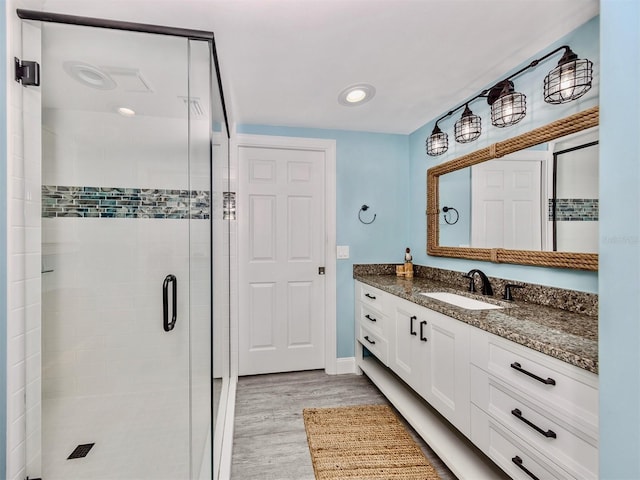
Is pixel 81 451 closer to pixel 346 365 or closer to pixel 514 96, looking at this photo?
pixel 346 365

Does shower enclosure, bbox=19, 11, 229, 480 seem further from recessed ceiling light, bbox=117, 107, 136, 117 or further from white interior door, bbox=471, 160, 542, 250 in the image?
Result: white interior door, bbox=471, 160, 542, 250

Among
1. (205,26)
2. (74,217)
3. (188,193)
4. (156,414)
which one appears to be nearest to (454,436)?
(156,414)

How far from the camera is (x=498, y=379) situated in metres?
1.35

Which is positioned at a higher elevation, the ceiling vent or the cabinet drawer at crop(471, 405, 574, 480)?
the ceiling vent

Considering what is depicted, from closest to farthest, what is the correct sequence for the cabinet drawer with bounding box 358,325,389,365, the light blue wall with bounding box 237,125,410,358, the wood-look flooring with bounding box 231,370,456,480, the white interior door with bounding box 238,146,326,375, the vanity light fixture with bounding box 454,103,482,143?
the wood-look flooring with bounding box 231,370,456,480
the vanity light fixture with bounding box 454,103,482,143
the cabinet drawer with bounding box 358,325,389,365
the white interior door with bounding box 238,146,326,375
the light blue wall with bounding box 237,125,410,358

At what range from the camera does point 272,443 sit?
6.43 ft

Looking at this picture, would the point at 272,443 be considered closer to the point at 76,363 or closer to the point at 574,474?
the point at 76,363

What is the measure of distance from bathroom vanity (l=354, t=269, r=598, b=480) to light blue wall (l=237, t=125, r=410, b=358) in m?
0.67

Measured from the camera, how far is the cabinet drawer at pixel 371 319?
2.46 m

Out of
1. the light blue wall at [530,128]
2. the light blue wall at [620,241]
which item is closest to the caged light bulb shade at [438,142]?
the light blue wall at [530,128]

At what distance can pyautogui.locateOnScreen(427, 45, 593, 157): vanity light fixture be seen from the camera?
1458 mm

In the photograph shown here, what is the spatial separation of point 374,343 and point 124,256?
6.07ft

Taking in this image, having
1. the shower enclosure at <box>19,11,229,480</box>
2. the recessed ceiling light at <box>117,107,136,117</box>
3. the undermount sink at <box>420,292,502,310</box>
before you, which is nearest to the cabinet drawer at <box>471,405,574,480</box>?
the undermount sink at <box>420,292,502,310</box>

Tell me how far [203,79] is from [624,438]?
1890 millimetres
